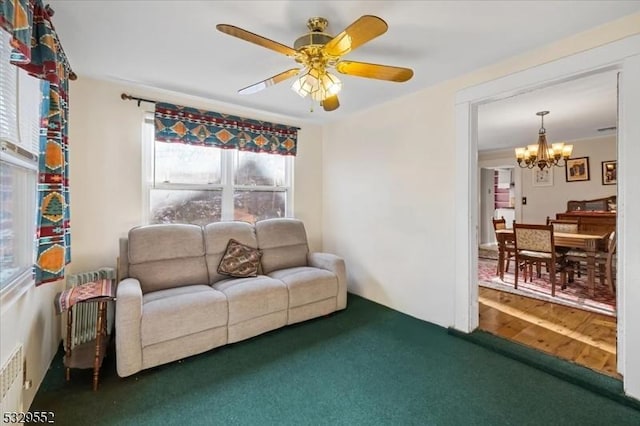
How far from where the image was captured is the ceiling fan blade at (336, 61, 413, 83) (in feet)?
6.11

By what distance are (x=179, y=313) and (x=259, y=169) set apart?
7.08 feet

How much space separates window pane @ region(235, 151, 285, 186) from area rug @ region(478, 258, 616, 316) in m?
3.25

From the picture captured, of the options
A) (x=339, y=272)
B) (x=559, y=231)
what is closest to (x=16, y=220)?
(x=339, y=272)

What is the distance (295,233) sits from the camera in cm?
368

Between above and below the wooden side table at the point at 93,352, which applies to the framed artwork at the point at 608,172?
above

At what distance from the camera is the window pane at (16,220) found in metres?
1.65

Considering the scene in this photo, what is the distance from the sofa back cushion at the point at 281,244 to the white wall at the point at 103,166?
1.28 metres

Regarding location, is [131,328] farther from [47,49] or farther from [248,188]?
[248,188]

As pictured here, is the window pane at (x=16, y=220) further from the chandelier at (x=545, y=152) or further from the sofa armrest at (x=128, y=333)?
the chandelier at (x=545, y=152)

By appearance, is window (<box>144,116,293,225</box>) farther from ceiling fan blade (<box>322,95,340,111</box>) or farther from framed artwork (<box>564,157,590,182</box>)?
framed artwork (<box>564,157,590,182</box>)

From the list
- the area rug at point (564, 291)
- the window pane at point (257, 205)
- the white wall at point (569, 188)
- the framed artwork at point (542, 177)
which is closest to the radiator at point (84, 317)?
the window pane at point (257, 205)

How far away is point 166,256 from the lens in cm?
280

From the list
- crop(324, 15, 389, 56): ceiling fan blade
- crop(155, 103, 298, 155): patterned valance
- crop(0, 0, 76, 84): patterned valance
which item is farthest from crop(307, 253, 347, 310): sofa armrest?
crop(0, 0, 76, 84): patterned valance

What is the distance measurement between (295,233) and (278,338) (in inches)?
51.3
